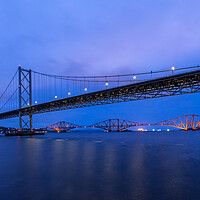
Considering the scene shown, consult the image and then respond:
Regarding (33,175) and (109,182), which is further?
(33,175)

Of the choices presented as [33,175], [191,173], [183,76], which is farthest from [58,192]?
[183,76]

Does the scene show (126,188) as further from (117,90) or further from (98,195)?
(117,90)

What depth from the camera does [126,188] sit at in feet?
17.3

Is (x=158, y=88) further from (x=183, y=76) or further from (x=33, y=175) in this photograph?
(x=33, y=175)

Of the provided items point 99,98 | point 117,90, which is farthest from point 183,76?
point 99,98

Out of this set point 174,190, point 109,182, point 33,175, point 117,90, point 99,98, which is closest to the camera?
point 174,190

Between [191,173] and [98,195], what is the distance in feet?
14.4

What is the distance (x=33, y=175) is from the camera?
696 centimetres

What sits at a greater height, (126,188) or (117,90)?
(117,90)

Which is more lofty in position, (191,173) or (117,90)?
(117,90)

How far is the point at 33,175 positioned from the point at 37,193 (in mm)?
2210

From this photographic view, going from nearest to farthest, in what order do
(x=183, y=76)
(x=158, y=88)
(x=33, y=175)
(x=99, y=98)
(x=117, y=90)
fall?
(x=33, y=175)
(x=183, y=76)
(x=158, y=88)
(x=117, y=90)
(x=99, y=98)

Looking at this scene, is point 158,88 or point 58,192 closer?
point 58,192

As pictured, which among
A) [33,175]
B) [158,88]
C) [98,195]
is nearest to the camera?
[98,195]
